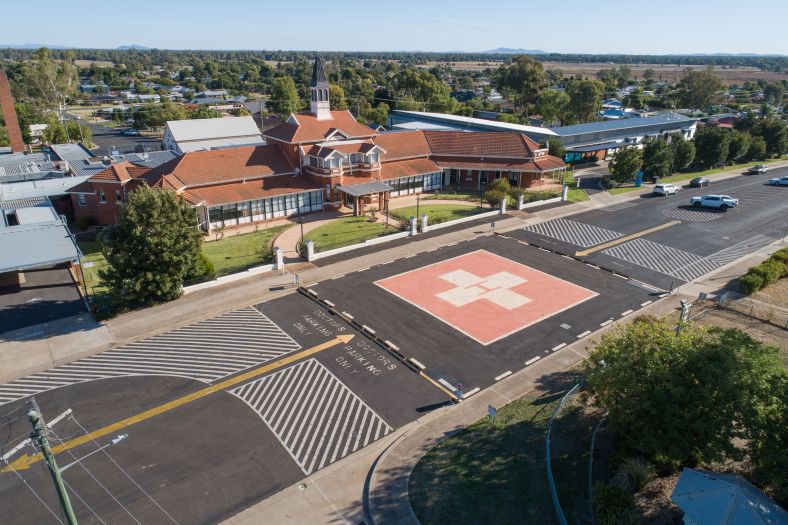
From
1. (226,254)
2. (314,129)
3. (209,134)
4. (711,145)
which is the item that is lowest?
(226,254)

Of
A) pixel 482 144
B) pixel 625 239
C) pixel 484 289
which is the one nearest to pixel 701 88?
pixel 482 144

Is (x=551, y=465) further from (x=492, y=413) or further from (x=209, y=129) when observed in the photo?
(x=209, y=129)

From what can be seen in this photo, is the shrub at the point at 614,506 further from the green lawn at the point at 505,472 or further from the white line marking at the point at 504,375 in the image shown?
the white line marking at the point at 504,375

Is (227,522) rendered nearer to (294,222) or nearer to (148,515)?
(148,515)

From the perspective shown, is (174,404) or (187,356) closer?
(174,404)

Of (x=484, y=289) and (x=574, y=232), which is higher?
(x=574, y=232)

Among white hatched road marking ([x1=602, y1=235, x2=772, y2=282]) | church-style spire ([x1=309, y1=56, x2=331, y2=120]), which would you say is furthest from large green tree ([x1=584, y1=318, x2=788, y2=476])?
church-style spire ([x1=309, y1=56, x2=331, y2=120])

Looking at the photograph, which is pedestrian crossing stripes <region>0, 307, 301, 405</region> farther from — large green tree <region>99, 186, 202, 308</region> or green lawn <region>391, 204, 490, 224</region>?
green lawn <region>391, 204, 490, 224</region>
